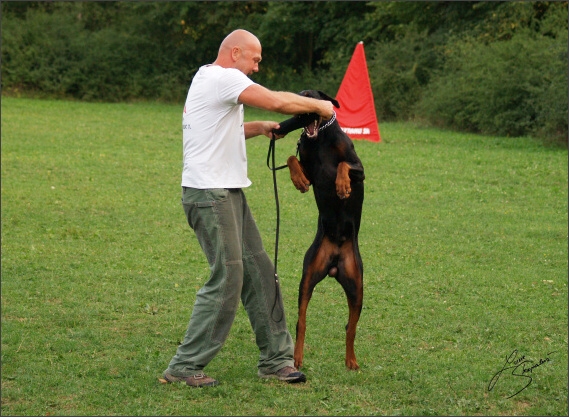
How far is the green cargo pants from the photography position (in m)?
5.51

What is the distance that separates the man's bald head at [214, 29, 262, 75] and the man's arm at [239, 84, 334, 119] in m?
0.32

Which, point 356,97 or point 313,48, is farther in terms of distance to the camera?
point 313,48

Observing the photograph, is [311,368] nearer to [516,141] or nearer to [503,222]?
[503,222]

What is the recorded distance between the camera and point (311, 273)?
590 centimetres

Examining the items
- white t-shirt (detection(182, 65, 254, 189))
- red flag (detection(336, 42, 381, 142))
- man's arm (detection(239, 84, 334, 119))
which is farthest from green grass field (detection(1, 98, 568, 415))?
red flag (detection(336, 42, 381, 142))

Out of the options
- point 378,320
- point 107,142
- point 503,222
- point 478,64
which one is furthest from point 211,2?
point 378,320

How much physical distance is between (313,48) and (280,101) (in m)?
37.4

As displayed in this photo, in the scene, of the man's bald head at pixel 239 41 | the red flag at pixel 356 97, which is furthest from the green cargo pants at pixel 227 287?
the red flag at pixel 356 97

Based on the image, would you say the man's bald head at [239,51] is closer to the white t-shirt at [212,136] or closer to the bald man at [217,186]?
the bald man at [217,186]

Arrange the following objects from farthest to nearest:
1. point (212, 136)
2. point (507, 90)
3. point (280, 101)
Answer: point (507, 90), point (212, 136), point (280, 101)

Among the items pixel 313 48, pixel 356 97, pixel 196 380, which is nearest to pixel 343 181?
pixel 196 380

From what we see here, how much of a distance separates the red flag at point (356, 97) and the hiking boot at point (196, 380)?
15.2 metres

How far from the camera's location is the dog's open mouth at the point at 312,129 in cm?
559

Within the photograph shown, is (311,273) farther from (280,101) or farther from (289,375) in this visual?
(280,101)
